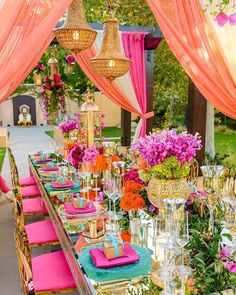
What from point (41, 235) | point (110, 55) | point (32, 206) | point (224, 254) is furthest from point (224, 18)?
point (32, 206)

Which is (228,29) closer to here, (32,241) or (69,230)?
(69,230)

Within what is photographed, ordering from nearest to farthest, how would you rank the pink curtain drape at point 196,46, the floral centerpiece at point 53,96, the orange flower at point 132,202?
the orange flower at point 132,202
the pink curtain drape at point 196,46
the floral centerpiece at point 53,96

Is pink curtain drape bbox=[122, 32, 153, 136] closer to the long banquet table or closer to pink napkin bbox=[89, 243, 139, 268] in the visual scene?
the long banquet table

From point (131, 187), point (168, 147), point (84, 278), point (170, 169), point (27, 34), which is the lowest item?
point (84, 278)

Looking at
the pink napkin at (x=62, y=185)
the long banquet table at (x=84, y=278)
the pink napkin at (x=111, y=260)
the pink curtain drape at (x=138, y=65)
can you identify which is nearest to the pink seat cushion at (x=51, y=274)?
the long banquet table at (x=84, y=278)

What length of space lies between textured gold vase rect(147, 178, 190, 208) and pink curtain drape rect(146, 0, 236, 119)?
3.58ft

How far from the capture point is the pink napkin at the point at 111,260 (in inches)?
61.2

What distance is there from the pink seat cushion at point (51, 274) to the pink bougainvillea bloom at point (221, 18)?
80.8 inches

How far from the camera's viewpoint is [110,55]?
302cm

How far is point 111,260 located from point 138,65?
4.44 m

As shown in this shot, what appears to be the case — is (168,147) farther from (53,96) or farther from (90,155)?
(53,96)

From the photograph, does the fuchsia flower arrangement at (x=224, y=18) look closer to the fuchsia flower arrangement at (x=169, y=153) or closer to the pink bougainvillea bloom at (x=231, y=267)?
the fuchsia flower arrangement at (x=169, y=153)

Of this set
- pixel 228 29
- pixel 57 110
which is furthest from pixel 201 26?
pixel 57 110

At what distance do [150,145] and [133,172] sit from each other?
0.39m
